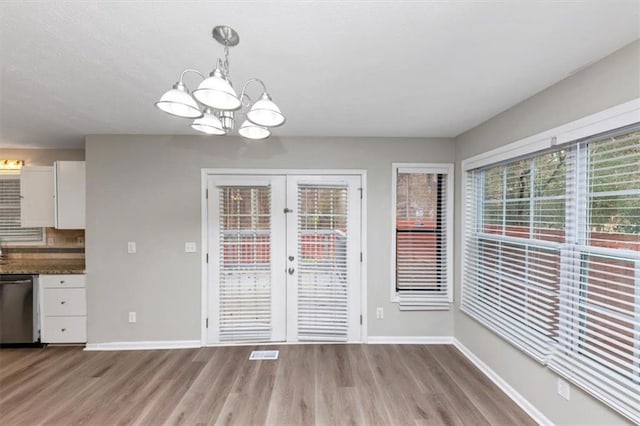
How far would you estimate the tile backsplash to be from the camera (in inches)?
150

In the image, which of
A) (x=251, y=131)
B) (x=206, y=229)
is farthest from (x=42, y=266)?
(x=251, y=131)

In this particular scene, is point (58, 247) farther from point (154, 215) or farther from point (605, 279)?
point (605, 279)

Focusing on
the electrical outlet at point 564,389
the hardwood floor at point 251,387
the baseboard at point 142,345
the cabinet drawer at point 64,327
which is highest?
the electrical outlet at point 564,389

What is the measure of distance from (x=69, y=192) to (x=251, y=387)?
3171 mm

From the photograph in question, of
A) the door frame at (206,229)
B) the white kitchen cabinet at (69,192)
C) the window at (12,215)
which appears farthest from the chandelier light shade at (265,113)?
the window at (12,215)

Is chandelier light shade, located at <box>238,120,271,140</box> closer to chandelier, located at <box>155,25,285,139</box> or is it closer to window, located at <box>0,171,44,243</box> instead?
chandelier, located at <box>155,25,285,139</box>

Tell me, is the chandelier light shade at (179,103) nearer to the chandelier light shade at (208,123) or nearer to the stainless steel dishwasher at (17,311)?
the chandelier light shade at (208,123)

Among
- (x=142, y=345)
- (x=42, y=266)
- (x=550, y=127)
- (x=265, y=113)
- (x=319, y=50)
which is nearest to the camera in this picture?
(x=265, y=113)

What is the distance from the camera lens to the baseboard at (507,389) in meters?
2.04

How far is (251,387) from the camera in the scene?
2447mm

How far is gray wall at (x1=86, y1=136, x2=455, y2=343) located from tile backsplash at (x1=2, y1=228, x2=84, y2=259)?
103cm

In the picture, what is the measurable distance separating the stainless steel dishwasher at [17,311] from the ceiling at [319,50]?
2059 millimetres

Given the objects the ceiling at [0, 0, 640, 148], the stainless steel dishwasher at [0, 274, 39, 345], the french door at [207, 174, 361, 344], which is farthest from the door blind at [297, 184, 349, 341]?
the stainless steel dishwasher at [0, 274, 39, 345]

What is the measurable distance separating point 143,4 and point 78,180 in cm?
308
